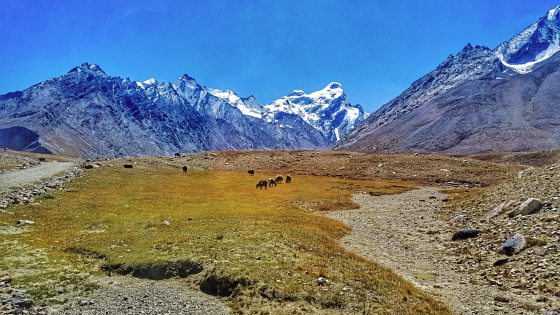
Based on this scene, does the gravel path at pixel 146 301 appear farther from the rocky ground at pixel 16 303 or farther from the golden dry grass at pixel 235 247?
the golden dry grass at pixel 235 247

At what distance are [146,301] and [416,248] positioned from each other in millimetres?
23605

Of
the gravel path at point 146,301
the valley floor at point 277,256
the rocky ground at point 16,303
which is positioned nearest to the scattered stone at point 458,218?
the valley floor at point 277,256

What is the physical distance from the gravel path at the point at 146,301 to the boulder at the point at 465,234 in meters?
24.4

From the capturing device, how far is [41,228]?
38.8m

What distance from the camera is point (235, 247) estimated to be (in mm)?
29781

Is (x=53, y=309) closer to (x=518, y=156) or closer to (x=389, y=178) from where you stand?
(x=389, y=178)

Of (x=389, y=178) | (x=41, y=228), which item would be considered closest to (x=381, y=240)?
(x=41, y=228)

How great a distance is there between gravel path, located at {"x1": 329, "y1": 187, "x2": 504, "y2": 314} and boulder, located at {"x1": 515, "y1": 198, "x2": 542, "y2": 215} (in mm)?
6832

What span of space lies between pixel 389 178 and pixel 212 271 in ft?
314

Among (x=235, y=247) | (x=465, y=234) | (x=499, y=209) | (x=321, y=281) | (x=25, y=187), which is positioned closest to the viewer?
(x=321, y=281)

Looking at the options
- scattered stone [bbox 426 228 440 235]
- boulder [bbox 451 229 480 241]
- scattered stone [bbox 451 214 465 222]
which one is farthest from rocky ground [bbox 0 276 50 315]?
scattered stone [bbox 451 214 465 222]

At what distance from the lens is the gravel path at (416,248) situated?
74.5 ft

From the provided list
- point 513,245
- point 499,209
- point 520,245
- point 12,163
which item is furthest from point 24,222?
point 12,163

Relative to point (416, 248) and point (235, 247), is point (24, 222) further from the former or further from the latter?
point (416, 248)
